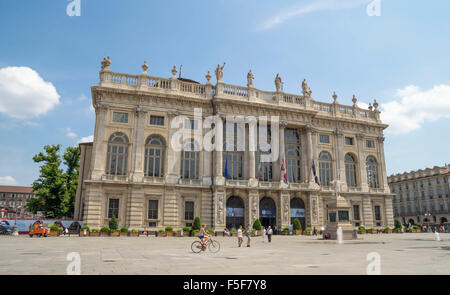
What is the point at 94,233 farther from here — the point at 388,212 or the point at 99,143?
the point at 388,212

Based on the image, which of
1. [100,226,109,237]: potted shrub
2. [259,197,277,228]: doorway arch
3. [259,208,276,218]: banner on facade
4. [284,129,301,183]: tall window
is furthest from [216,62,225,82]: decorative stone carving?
[100,226,109,237]: potted shrub

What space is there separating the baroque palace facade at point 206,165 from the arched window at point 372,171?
5.33 feet

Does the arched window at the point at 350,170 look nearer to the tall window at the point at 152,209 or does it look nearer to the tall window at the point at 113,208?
the tall window at the point at 152,209

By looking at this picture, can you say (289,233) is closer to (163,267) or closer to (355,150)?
(355,150)

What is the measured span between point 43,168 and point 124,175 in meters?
16.8

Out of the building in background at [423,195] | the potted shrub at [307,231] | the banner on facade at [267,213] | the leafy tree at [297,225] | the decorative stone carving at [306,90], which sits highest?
the decorative stone carving at [306,90]

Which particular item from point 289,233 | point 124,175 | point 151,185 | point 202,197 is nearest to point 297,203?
point 289,233

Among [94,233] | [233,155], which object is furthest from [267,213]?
[94,233]

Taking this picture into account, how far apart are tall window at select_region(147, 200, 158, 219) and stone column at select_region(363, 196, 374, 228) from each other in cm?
2856

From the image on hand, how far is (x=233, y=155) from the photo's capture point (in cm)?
4100

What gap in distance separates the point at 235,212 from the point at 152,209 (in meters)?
9.80

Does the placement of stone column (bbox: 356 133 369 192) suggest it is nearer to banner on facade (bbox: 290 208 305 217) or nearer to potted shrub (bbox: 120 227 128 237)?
banner on facade (bbox: 290 208 305 217)

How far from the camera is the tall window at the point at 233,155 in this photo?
1593 inches

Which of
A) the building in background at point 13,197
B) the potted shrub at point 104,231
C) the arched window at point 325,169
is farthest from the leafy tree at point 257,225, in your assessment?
the building in background at point 13,197
